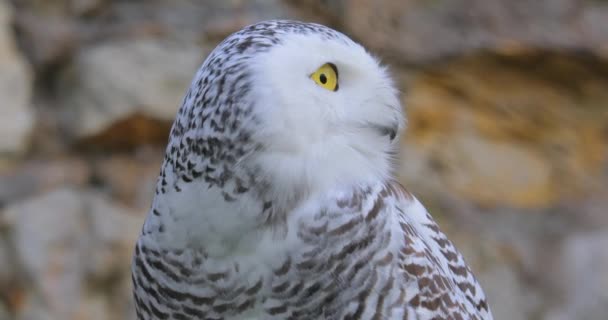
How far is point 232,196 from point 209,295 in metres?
0.20

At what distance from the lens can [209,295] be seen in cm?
149

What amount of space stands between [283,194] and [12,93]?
8.39 feet

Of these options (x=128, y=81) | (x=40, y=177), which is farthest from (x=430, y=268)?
(x=40, y=177)

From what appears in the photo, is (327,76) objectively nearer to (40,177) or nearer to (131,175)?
(131,175)

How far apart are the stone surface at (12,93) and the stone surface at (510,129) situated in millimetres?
1735

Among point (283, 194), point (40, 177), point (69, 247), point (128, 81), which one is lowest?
point (69, 247)

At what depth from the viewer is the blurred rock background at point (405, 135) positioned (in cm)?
358

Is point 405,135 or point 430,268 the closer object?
point 430,268

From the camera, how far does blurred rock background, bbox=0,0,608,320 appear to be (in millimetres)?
3578

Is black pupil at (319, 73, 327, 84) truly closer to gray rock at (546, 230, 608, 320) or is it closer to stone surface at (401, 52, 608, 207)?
stone surface at (401, 52, 608, 207)

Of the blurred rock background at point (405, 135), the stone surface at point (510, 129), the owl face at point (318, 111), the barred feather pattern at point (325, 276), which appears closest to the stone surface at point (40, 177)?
the blurred rock background at point (405, 135)

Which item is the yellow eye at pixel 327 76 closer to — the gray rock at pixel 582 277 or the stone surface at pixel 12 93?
the stone surface at pixel 12 93

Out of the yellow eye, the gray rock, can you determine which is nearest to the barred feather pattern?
the yellow eye

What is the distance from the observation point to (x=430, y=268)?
159cm
